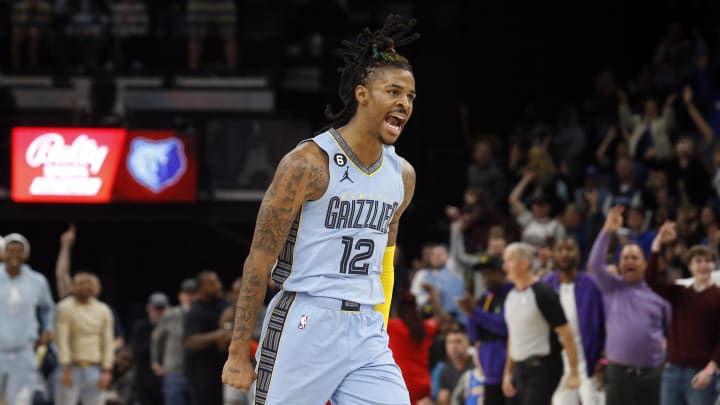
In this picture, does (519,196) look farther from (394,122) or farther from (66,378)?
(394,122)

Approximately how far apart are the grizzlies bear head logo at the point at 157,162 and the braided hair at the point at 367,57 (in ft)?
40.3

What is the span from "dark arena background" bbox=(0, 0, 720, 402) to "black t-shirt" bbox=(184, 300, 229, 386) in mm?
4512

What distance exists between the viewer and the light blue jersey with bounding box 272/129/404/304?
199 inches

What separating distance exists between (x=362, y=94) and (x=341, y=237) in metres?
0.59

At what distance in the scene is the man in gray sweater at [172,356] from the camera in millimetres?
13539

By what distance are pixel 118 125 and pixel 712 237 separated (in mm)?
8779

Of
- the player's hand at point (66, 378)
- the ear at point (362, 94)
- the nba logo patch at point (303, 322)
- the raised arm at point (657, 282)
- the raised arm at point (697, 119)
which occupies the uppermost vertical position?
the raised arm at point (697, 119)

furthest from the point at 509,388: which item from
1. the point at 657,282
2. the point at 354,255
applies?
the point at 354,255

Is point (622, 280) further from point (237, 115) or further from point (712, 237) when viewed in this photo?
point (237, 115)

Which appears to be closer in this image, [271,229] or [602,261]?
[271,229]

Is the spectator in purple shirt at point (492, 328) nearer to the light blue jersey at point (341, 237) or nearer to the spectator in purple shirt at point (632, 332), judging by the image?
the spectator in purple shirt at point (632, 332)

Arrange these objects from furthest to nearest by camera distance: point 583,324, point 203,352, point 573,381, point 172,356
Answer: point 172,356, point 203,352, point 583,324, point 573,381

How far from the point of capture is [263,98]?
18578 mm

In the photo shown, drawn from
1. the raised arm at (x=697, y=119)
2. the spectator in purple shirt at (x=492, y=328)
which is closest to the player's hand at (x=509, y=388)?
the spectator in purple shirt at (x=492, y=328)
